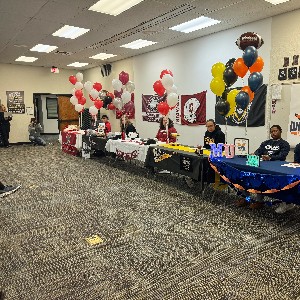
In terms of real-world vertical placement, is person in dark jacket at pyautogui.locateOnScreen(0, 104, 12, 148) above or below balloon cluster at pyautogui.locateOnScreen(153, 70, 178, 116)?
below

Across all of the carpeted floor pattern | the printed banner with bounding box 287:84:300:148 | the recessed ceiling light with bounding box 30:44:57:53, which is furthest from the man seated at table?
the recessed ceiling light with bounding box 30:44:57:53

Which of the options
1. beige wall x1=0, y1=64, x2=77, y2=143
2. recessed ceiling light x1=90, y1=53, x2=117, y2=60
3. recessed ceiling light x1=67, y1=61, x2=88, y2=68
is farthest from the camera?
beige wall x1=0, y1=64, x2=77, y2=143

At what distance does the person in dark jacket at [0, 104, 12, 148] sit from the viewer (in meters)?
9.45

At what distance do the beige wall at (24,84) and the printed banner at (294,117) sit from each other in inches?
358

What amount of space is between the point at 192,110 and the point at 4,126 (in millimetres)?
6592

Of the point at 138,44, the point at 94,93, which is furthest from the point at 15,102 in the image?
the point at 138,44

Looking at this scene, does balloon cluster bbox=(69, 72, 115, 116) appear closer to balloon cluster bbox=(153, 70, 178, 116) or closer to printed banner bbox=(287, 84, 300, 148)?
balloon cluster bbox=(153, 70, 178, 116)

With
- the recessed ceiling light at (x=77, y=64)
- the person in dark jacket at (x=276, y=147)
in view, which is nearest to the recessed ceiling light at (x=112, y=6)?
the person in dark jacket at (x=276, y=147)

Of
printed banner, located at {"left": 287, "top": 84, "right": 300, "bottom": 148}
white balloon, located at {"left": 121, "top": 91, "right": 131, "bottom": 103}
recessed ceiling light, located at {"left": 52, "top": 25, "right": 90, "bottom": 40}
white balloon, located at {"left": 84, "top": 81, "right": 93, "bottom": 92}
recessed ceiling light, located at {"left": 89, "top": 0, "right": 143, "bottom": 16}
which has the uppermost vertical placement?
recessed ceiling light, located at {"left": 52, "top": 25, "right": 90, "bottom": 40}

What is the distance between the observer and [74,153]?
25.2 ft

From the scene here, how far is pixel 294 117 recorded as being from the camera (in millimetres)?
4852

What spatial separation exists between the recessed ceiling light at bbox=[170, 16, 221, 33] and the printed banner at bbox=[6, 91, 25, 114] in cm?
712

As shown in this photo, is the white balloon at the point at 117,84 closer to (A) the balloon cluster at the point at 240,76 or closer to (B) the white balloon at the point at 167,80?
(B) the white balloon at the point at 167,80

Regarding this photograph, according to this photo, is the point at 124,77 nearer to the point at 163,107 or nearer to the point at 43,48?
the point at 163,107
